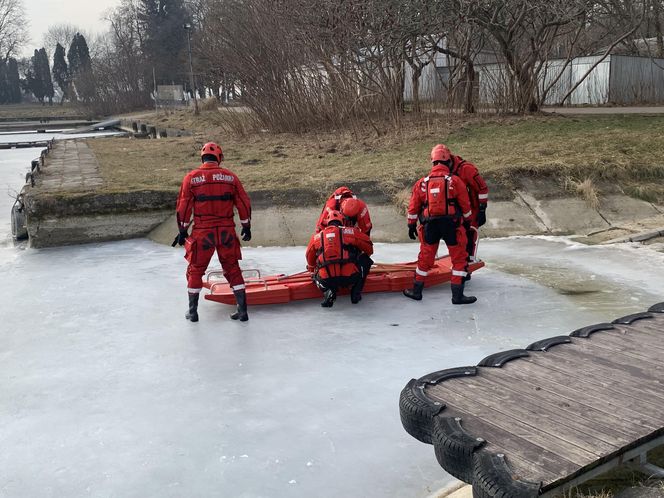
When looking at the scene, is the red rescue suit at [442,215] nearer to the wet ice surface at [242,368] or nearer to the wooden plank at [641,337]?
the wet ice surface at [242,368]

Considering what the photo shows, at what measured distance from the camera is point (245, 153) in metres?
15.4

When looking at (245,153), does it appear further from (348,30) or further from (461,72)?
(461,72)

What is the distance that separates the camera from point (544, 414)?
9.10ft

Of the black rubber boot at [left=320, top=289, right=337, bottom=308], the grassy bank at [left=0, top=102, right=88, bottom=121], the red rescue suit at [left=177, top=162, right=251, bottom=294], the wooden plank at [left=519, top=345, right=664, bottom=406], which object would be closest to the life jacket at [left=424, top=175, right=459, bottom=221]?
the black rubber boot at [left=320, top=289, right=337, bottom=308]

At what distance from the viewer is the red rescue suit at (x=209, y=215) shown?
5746 mm

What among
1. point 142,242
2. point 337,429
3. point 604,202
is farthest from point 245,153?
point 337,429

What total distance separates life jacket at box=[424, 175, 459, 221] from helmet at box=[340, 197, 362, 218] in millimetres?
645

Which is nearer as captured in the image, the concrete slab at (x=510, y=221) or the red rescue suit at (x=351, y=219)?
the red rescue suit at (x=351, y=219)

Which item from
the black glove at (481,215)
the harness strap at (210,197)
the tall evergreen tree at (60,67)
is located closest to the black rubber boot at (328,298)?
the harness strap at (210,197)

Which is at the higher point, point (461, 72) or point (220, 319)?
point (461, 72)

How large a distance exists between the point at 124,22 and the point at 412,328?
68227 mm

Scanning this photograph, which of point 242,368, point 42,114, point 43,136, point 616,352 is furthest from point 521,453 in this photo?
point 42,114

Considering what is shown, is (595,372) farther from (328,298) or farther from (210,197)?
(210,197)

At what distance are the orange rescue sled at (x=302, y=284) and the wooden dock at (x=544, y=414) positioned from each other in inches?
121
